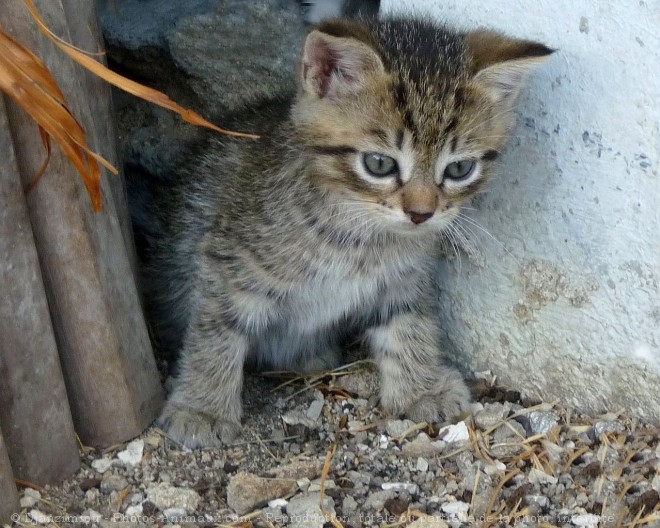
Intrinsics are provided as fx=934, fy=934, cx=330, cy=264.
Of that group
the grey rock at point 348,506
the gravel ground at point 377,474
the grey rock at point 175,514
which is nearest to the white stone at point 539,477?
the gravel ground at point 377,474

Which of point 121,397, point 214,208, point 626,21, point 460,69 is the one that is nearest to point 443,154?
point 460,69

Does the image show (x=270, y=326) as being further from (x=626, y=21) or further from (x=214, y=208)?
(x=626, y=21)

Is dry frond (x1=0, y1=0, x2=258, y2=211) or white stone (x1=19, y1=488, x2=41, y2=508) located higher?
dry frond (x1=0, y1=0, x2=258, y2=211)

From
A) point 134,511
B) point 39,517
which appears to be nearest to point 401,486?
point 134,511

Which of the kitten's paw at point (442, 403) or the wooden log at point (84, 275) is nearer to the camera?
the wooden log at point (84, 275)

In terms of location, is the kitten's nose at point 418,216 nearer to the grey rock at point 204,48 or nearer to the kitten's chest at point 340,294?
the kitten's chest at point 340,294

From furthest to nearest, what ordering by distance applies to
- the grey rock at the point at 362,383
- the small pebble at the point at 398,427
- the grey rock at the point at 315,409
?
1. the grey rock at the point at 362,383
2. the grey rock at the point at 315,409
3. the small pebble at the point at 398,427

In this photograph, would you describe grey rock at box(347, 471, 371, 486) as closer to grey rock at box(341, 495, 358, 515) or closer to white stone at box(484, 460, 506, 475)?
grey rock at box(341, 495, 358, 515)

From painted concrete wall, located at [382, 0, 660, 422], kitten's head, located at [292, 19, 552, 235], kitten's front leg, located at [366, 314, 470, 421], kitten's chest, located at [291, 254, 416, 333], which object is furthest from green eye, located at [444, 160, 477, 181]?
kitten's front leg, located at [366, 314, 470, 421]
